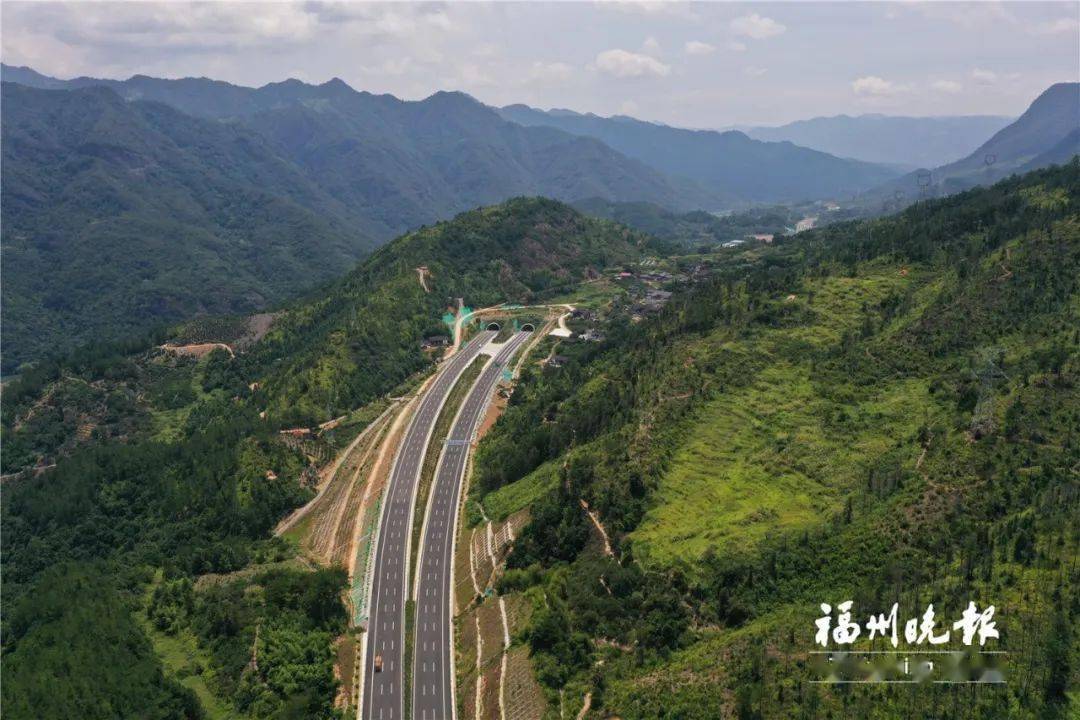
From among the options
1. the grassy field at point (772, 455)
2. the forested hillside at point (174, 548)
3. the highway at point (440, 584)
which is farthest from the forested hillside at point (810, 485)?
the forested hillside at point (174, 548)

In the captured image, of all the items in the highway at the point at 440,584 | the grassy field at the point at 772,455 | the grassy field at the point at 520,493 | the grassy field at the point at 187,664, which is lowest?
the grassy field at the point at 187,664

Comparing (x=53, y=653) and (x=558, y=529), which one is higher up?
(x=558, y=529)

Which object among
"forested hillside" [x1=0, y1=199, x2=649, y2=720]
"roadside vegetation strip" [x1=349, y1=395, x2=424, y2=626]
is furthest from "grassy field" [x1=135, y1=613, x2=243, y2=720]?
"roadside vegetation strip" [x1=349, y1=395, x2=424, y2=626]

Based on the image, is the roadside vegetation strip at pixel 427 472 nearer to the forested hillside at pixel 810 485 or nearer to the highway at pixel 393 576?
the highway at pixel 393 576

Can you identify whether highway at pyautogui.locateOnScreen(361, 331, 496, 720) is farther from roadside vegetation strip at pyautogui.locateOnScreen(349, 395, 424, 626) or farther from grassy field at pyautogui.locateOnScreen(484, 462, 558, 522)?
grassy field at pyautogui.locateOnScreen(484, 462, 558, 522)

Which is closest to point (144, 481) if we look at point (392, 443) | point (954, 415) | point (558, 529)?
point (392, 443)

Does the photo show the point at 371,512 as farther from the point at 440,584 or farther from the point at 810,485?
the point at 810,485

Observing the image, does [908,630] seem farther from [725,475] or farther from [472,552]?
[472,552]
